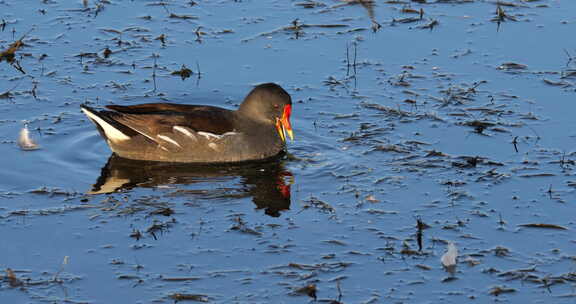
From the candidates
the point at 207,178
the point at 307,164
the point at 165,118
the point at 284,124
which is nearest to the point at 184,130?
the point at 165,118

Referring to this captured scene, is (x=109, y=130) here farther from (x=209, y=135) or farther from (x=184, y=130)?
(x=209, y=135)

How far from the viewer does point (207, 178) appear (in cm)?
998

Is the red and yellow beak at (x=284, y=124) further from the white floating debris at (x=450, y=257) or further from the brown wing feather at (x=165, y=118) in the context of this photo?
the white floating debris at (x=450, y=257)

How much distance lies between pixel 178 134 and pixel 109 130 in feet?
2.15

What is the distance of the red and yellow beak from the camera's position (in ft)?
35.6

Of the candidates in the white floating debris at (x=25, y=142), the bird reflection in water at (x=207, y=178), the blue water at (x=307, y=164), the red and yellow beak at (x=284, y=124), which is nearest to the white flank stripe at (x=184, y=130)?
the bird reflection in water at (x=207, y=178)

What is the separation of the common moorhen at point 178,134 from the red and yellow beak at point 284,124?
0.61 feet

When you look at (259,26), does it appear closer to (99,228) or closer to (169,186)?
(169,186)

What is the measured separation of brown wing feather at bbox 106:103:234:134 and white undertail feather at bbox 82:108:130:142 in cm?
13

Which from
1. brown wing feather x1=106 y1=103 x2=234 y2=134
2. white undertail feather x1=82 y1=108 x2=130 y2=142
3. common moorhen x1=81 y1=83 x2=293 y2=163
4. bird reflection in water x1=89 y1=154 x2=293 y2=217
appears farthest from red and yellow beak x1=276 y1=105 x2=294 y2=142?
white undertail feather x1=82 y1=108 x2=130 y2=142

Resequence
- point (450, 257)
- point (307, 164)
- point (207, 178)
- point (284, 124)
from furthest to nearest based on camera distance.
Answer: point (284, 124) → point (307, 164) → point (207, 178) → point (450, 257)

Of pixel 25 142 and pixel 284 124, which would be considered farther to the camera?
pixel 284 124

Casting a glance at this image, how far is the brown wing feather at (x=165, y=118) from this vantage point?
10500 mm

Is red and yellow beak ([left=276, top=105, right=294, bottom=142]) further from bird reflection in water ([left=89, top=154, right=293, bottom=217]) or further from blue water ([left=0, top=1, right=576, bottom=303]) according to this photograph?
bird reflection in water ([left=89, top=154, right=293, bottom=217])
